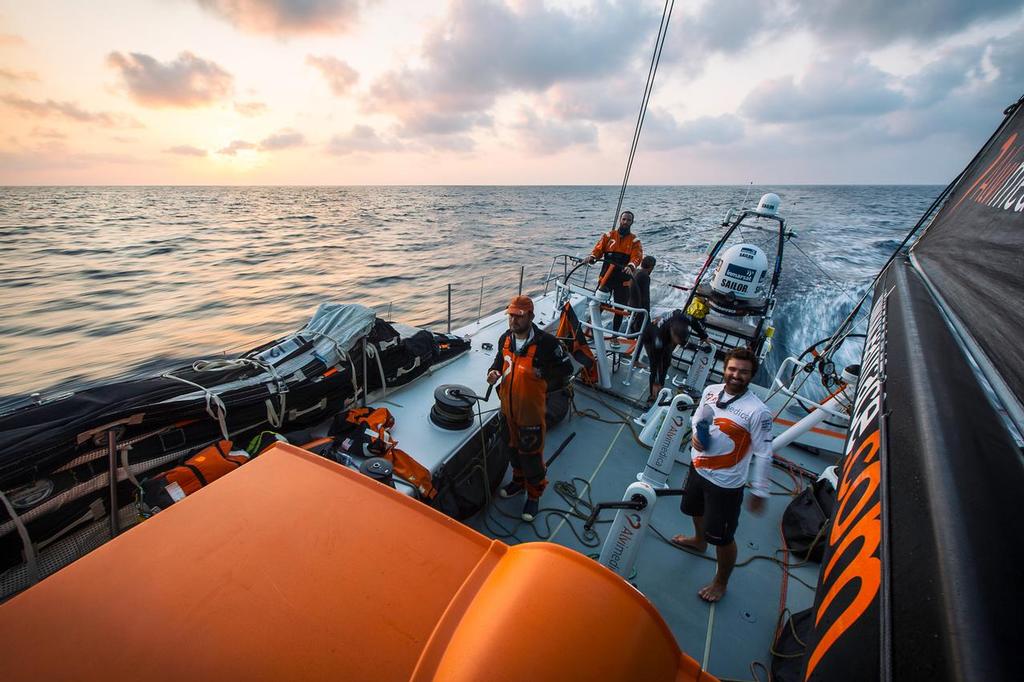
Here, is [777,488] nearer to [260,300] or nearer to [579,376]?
[579,376]

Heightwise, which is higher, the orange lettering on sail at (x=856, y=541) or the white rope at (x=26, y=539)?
the orange lettering on sail at (x=856, y=541)

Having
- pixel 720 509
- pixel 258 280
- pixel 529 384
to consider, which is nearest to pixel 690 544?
pixel 720 509

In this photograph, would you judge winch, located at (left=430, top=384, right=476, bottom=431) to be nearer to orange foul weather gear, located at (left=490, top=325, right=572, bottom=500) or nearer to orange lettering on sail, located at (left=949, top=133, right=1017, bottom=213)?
orange foul weather gear, located at (left=490, top=325, right=572, bottom=500)

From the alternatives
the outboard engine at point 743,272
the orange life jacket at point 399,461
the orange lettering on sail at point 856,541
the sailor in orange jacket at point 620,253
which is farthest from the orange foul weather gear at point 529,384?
the outboard engine at point 743,272

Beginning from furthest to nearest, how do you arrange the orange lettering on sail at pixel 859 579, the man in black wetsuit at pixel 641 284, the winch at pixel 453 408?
the man in black wetsuit at pixel 641 284
the winch at pixel 453 408
the orange lettering on sail at pixel 859 579

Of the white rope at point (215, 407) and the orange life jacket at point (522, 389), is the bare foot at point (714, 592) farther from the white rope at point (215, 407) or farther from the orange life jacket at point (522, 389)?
the white rope at point (215, 407)

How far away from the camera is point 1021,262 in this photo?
1217 millimetres

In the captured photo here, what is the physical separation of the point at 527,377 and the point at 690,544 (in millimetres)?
1886

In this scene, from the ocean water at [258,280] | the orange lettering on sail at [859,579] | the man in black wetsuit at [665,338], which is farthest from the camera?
the ocean water at [258,280]

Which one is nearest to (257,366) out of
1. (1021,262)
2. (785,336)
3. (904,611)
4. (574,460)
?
(574,460)

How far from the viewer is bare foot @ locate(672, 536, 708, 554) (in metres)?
3.14

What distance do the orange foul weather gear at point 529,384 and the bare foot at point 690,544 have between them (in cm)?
121

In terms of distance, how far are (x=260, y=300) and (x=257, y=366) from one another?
8387 mm

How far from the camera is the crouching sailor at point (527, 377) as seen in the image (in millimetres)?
3018
